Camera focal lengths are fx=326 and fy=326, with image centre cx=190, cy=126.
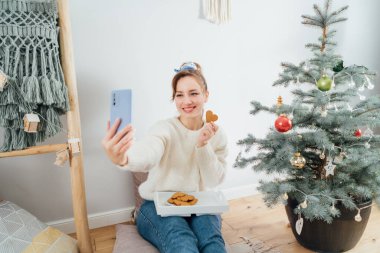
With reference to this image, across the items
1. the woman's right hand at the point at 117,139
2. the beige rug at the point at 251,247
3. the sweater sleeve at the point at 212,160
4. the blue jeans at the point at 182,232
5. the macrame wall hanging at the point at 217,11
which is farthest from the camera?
the macrame wall hanging at the point at 217,11

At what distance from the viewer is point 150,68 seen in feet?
5.86

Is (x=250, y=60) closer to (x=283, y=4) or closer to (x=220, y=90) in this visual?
(x=220, y=90)

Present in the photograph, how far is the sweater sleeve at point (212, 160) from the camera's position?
1383mm

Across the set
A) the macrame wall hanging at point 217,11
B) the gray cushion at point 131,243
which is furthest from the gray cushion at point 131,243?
the macrame wall hanging at point 217,11

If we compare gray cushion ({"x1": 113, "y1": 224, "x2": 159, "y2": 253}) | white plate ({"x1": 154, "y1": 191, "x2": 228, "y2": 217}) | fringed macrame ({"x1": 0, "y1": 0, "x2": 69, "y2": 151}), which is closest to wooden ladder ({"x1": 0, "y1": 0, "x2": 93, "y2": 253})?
fringed macrame ({"x1": 0, "y1": 0, "x2": 69, "y2": 151})

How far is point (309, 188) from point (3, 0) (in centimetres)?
148

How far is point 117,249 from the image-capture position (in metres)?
1.43

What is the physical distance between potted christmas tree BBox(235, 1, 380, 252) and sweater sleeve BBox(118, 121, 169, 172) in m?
0.44

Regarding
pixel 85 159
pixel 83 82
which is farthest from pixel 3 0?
pixel 85 159

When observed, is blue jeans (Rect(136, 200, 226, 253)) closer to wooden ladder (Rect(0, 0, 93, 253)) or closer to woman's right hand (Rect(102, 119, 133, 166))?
wooden ladder (Rect(0, 0, 93, 253))

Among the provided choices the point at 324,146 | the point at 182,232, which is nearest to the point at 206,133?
the point at 182,232

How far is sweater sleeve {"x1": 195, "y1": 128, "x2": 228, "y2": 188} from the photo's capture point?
1.38m

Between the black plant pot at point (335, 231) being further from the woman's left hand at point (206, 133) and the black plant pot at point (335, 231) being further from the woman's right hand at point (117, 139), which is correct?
the woman's right hand at point (117, 139)

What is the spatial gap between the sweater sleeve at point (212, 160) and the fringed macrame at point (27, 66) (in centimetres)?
61
